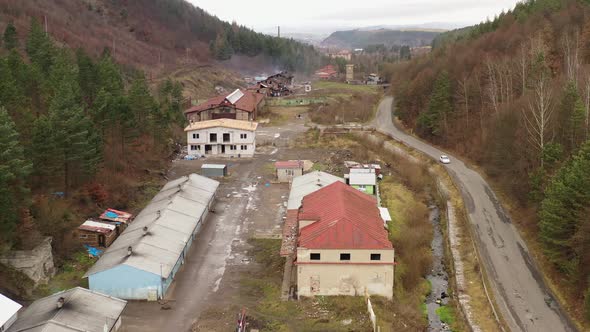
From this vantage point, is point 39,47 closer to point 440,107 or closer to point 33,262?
point 33,262

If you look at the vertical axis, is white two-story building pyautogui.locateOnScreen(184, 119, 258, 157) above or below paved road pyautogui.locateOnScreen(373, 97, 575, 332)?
above

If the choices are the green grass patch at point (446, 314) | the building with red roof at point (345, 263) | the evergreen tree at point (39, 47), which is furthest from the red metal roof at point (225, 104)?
the green grass patch at point (446, 314)

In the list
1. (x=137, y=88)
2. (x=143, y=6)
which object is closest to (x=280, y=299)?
(x=137, y=88)

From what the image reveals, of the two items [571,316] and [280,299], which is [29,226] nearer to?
[280,299]

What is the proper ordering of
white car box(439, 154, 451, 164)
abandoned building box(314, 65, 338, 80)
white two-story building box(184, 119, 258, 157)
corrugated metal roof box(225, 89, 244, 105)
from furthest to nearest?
1. abandoned building box(314, 65, 338, 80)
2. corrugated metal roof box(225, 89, 244, 105)
3. white two-story building box(184, 119, 258, 157)
4. white car box(439, 154, 451, 164)

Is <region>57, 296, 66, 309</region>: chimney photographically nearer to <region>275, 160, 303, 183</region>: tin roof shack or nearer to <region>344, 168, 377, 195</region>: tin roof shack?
<region>344, 168, 377, 195</region>: tin roof shack

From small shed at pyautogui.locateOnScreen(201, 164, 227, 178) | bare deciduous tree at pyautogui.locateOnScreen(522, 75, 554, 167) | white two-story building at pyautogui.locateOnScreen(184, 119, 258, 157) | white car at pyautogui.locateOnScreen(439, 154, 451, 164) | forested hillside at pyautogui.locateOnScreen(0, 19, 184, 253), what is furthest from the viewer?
white two-story building at pyautogui.locateOnScreen(184, 119, 258, 157)

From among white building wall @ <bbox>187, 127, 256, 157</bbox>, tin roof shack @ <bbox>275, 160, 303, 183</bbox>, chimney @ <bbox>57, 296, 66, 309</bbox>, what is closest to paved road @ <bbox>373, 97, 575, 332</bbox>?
tin roof shack @ <bbox>275, 160, 303, 183</bbox>
